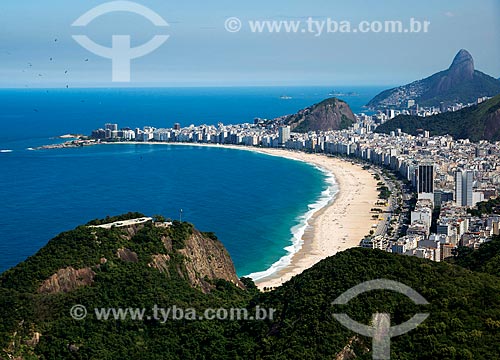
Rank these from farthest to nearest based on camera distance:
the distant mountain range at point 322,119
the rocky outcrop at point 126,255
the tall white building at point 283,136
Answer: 1. the distant mountain range at point 322,119
2. the tall white building at point 283,136
3. the rocky outcrop at point 126,255

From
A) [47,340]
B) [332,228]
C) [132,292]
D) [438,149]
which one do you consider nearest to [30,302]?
[47,340]

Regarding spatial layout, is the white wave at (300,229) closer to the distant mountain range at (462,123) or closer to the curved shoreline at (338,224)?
the curved shoreline at (338,224)

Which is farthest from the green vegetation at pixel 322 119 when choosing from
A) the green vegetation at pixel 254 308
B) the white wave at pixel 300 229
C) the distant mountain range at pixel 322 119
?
the green vegetation at pixel 254 308

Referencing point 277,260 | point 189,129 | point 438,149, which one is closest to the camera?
point 277,260

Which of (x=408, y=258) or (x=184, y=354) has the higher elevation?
(x=408, y=258)

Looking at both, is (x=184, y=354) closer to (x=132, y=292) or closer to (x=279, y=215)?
(x=132, y=292)

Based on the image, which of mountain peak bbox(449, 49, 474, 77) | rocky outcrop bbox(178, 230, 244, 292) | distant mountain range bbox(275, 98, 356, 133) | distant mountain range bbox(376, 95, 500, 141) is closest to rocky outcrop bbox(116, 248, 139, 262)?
rocky outcrop bbox(178, 230, 244, 292)
